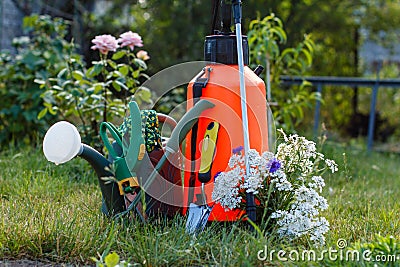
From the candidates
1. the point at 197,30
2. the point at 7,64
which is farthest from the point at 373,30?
the point at 7,64

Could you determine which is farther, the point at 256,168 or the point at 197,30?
the point at 197,30

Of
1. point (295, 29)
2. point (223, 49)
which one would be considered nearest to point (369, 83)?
point (295, 29)

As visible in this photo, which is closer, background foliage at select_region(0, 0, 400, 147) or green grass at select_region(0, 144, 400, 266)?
green grass at select_region(0, 144, 400, 266)

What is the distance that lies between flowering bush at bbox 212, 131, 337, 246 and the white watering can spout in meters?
0.56

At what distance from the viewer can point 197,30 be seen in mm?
6203

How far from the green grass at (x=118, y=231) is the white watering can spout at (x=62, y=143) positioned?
0.24 meters

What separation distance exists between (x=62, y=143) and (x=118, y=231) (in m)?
0.40

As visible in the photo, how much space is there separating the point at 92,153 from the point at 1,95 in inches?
96.1

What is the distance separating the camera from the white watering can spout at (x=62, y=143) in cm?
219

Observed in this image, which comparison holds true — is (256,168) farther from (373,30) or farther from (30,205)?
(373,30)

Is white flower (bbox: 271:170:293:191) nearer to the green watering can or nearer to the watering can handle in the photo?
the green watering can

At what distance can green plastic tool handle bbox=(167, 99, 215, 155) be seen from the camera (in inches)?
88.5

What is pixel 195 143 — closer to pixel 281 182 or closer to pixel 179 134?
pixel 179 134

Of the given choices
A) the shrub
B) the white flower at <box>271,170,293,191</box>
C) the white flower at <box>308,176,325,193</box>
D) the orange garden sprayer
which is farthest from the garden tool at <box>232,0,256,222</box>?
the shrub
